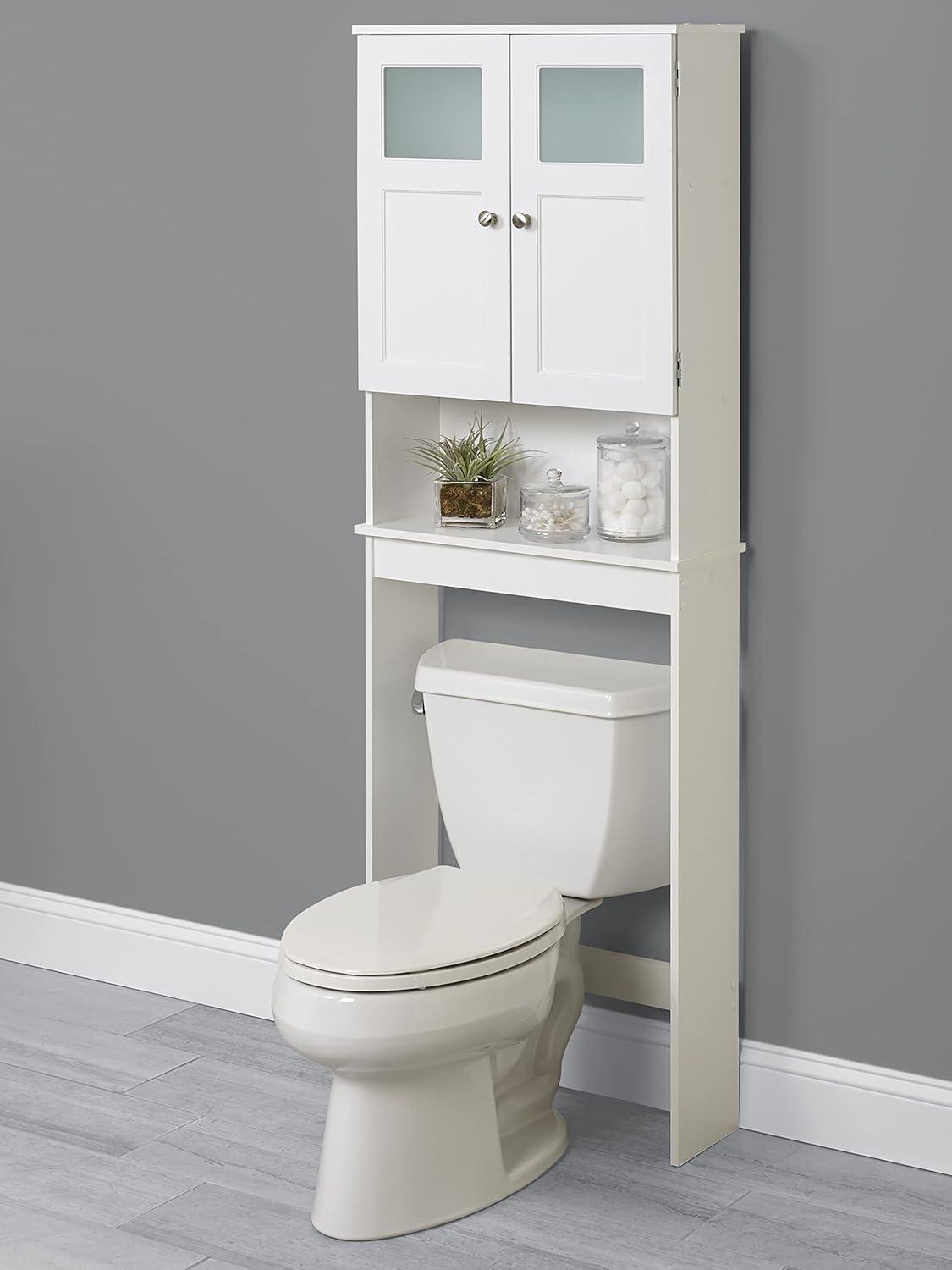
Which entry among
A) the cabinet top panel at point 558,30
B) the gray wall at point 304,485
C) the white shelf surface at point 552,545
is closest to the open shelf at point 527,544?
the white shelf surface at point 552,545

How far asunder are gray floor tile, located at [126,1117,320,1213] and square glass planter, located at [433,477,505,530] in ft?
3.27

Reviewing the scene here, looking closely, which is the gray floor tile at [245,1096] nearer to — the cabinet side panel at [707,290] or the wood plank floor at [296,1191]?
the wood plank floor at [296,1191]

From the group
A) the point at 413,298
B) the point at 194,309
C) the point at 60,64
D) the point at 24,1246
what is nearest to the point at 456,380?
the point at 413,298

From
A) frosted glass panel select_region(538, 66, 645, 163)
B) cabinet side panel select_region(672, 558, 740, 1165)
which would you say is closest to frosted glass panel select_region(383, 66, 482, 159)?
frosted glass panel select_region(538, 66, 645, 163)

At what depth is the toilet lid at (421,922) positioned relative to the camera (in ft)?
7.93

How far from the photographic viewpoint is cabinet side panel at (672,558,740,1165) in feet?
8.50

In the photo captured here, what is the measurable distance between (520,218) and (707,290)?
0.29 meters

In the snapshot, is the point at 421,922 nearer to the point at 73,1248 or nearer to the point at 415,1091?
the point at 415,1091

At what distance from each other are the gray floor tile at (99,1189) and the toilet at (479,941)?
0.91 feet

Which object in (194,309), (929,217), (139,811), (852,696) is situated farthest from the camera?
(139,811)

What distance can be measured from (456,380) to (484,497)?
198 mm

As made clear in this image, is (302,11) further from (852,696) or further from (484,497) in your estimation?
(852,696)

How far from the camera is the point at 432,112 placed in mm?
2637

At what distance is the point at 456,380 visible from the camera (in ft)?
8.79
